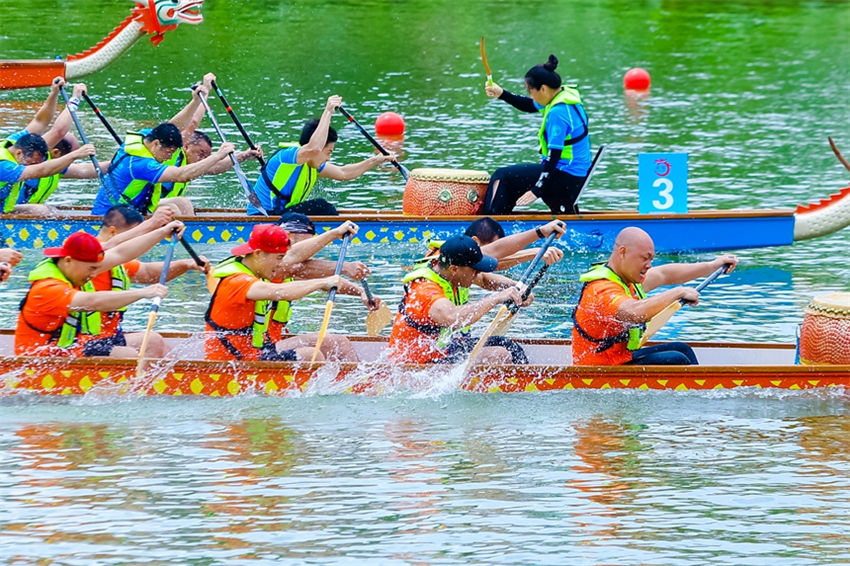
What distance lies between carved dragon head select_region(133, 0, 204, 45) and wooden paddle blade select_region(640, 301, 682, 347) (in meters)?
13.0

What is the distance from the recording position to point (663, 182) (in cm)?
1498

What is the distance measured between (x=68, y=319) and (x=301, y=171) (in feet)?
16.5

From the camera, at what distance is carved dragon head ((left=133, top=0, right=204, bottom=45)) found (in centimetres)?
2197

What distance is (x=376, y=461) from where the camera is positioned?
30.9 feet

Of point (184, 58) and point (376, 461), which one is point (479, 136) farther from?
point (376, 461)

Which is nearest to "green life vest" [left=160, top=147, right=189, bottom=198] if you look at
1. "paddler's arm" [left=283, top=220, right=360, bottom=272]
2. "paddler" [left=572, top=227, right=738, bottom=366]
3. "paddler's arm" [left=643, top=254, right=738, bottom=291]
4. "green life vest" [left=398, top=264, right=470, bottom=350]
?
"paddler's arm" [left=283, top=220, right=360, bottom=272]

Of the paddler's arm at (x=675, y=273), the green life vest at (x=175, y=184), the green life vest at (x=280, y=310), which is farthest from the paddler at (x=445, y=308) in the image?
the green life vest at (x=175, y=184)

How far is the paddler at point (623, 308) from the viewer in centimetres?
983

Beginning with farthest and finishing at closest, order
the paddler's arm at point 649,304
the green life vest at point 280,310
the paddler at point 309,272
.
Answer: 1. the paddler at point 309,272
2. the green life vest at point 280,310
3. the paddler's arm at point 649,304

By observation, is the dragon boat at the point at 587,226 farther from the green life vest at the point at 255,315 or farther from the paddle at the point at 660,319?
the paddle at the point at 660,319

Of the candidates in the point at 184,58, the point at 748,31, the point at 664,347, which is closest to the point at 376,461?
the point at 664,347

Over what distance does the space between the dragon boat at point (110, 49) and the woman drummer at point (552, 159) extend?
26.7 ft

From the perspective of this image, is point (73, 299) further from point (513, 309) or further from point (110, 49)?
point (110, 49)

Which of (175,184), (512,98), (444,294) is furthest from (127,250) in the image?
(512,98)
